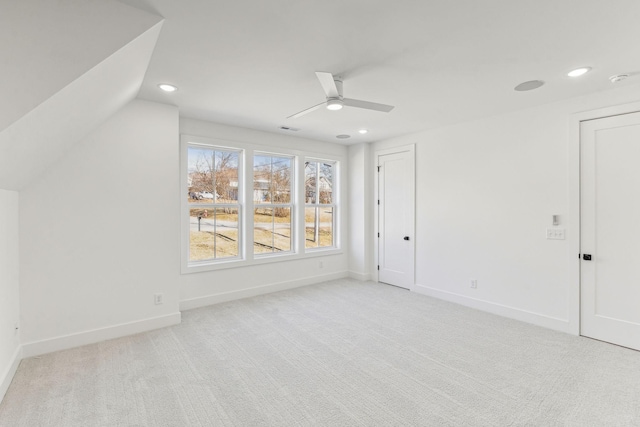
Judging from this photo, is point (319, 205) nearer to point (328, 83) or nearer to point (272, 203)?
point (272, 203)

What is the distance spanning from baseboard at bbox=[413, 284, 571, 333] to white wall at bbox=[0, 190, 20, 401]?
15.4 feet

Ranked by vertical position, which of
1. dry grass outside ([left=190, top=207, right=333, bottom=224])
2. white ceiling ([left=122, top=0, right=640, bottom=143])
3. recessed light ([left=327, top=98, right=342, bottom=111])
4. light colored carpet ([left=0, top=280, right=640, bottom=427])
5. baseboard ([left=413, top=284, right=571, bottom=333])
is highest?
white ceiling ([left=122, top=0, right=640, bottom=143])

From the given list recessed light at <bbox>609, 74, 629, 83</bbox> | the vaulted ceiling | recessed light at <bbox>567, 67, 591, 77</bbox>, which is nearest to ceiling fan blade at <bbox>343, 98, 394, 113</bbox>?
the vaulted ceiling

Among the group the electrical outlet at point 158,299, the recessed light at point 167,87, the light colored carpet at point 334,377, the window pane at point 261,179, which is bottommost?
the light colored carpet at point 334,377

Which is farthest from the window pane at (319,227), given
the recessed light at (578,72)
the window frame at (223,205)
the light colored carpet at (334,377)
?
the recessed light at (578,72)

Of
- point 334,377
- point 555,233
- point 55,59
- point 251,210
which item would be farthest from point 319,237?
point 55,59

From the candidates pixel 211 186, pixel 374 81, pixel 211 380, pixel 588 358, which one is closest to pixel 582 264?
pixel 588 358

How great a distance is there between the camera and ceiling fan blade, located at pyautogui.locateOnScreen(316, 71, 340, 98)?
89.9 inches

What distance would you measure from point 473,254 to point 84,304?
181 inches

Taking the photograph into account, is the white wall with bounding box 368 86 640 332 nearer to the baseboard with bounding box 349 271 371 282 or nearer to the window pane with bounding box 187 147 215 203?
the baseboard with bounding box 349 271 371 282

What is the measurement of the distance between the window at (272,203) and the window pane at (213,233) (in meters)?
0.36

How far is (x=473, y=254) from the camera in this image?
416 cm

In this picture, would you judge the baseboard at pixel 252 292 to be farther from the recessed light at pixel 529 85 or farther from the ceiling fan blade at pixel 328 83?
the recessed light at pixel 529 85

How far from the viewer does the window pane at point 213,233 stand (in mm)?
4285
